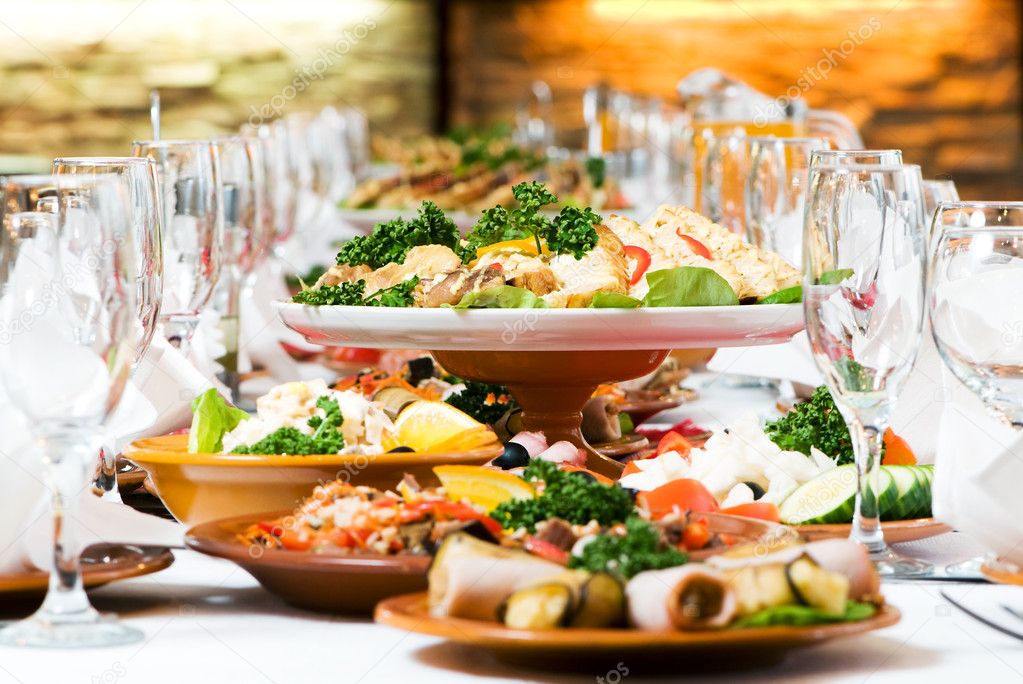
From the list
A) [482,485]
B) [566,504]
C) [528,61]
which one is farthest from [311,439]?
[528,61]

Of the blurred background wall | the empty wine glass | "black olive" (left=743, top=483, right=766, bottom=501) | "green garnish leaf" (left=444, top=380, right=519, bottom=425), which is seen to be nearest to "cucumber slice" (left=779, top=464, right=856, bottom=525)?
"black olive" (left=743, top=483, right=766, bottom=501)

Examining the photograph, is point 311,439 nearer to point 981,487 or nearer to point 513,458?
point 513,458

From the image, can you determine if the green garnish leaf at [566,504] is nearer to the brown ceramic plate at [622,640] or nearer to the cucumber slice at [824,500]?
the brown ceramic plate at [622,640]

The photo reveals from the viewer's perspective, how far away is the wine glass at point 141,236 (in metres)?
1.32

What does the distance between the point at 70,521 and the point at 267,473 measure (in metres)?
0.29

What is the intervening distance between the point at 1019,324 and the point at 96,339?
804 millimetres

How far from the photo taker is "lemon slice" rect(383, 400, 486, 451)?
1.35 meters

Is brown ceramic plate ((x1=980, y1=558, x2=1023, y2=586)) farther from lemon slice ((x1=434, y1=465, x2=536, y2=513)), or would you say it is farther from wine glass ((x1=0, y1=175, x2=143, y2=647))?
wine glass ((x1=0, y1=175, x2=143, y2=647))

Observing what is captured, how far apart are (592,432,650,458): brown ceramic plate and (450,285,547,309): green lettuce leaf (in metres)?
0.27

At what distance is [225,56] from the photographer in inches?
367

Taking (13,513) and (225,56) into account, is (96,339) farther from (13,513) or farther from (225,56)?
(225,56)

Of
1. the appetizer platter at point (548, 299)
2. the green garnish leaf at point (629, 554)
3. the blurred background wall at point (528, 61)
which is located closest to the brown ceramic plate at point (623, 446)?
the appetizer platter at point (548, 299)

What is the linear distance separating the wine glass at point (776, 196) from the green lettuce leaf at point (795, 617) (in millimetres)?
1467

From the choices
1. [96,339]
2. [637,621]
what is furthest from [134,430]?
[637,621]
